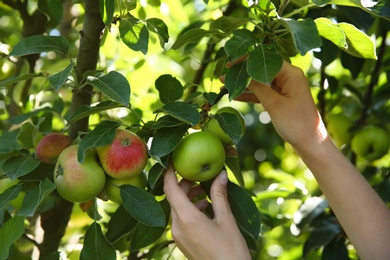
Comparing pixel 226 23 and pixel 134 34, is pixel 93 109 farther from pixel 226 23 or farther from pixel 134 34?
pixel 226 23

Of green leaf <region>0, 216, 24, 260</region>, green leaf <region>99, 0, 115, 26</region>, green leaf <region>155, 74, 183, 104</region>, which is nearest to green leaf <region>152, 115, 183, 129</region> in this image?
green leaf <region>155, 74, 183, 104</region>

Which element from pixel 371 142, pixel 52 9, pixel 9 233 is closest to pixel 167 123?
pixel 9 233

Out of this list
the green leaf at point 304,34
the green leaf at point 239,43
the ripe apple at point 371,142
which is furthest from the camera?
the ripe apple at point 371,142

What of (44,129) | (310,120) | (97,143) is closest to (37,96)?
(44,129)

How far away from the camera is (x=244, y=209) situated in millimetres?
1344

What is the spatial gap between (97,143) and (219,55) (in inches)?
18.5

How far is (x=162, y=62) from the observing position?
2123 mm


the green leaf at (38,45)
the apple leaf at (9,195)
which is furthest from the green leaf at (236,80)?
the apple leaf at (9,195)

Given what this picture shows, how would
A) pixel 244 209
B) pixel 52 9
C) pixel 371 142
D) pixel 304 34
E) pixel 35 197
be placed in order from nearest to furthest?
1. pixel 304 34
2. pixel 35 197
3. pixel 244 209
4. pixel 52 9
5. pixel 371 142

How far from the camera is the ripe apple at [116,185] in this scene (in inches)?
52.7

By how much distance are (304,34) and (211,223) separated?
1.37ft

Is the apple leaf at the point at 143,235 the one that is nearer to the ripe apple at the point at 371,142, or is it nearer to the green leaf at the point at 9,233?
the green leaf at the point at 9,233

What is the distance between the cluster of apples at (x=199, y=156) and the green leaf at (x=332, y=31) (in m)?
0.27

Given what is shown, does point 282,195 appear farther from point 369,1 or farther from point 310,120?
point 369,1
